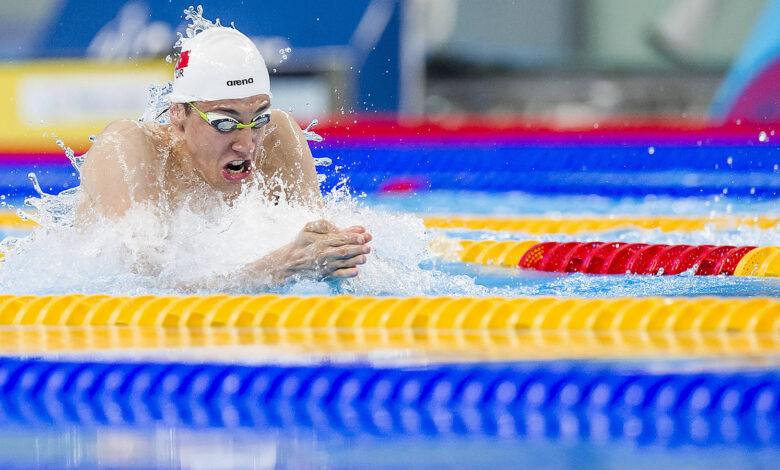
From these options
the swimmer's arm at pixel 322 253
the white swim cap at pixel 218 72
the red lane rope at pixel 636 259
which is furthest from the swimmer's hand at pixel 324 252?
the red lane rope at pixel 636 259

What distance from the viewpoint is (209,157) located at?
3230 mm

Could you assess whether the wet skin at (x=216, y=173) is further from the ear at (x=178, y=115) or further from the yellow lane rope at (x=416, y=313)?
the yellow lane rope at (x=416, y=313)

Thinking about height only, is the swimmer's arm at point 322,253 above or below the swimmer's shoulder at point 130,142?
below

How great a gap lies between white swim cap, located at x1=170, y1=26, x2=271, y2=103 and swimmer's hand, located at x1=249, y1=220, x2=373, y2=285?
1.52 ft

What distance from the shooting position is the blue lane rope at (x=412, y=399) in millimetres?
2180

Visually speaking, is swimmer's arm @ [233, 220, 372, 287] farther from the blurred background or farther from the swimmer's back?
the blurred background

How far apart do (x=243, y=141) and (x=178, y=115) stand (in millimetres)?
304

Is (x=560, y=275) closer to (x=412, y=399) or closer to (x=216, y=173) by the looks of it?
(x=216, y=173)

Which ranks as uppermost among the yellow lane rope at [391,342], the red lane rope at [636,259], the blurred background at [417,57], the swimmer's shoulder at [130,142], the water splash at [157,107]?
the blurred background at [417,57]

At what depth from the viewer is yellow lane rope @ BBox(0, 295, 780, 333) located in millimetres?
2727

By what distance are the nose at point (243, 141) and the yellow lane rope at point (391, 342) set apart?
22.5 inches

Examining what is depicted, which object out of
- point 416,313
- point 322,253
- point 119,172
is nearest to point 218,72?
point 119,172

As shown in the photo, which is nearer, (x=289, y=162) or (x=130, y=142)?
(x=130, y=142)

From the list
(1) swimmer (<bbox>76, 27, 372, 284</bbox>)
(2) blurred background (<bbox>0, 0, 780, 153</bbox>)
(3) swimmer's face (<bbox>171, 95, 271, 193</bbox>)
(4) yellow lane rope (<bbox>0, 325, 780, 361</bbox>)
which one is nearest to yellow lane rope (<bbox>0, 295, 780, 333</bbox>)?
(4) yellow lane rope (<bbox>0, 325, 780, 361</bbox>)
